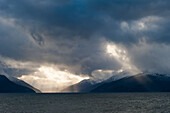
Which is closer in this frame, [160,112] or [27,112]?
[160,112]

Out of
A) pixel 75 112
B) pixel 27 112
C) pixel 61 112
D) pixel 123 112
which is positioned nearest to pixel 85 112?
pixel 75 112

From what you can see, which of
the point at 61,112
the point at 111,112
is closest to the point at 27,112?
the point at 61,112

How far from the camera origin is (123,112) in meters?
92.8

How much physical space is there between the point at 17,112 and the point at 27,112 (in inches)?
180

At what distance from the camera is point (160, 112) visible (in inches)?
3583

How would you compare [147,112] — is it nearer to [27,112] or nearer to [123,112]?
[123,112]

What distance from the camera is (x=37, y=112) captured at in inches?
3757

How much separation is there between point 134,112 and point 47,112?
130 ft

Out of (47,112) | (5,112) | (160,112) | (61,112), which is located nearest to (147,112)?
(160,112)

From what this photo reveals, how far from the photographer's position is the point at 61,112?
95000 mm

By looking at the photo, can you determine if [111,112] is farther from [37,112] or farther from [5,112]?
[5,112]

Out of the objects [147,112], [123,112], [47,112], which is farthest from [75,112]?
[147,112]

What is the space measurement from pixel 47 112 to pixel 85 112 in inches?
694

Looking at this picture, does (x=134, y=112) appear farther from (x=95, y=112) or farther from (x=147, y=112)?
(x=95, y=112)
